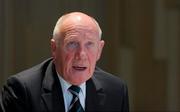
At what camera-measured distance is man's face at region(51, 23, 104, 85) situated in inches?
122

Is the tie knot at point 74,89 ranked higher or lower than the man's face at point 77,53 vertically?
lower

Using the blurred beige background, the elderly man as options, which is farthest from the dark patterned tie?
the blurred beige background

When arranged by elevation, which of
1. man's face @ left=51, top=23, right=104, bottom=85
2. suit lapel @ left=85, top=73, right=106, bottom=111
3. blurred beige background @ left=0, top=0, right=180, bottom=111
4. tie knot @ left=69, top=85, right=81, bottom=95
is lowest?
blurred beige background @ left=0, top=0, right=180, bottom=111

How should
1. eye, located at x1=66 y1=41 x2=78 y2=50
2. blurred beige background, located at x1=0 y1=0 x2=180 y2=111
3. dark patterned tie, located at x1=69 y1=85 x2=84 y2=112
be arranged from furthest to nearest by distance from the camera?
blurred beige background, located at x1=0 y1=0 x2=180 y2=111
dark patterned tie, located at x1=69 y1=85 x2=84 y2=112
eye, located at x1=66 y1=41 x2=78 y2=50

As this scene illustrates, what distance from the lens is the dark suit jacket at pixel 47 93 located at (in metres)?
3.13

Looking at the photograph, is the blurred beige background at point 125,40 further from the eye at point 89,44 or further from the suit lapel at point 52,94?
the eye at point 89,44

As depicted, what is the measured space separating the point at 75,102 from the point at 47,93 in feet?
0.46

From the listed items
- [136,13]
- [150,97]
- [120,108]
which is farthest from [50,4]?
[120,108]

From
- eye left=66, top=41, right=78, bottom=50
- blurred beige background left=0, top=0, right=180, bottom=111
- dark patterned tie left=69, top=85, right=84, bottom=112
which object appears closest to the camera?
eye left=66, top=41, right=78, bottom=50

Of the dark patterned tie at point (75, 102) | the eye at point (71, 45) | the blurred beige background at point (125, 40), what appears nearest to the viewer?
the eye at point (71, 45)

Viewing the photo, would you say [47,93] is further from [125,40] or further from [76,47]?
[125,40]

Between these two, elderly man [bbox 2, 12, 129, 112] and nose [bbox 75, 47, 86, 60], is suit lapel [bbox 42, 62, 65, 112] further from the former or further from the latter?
nose [bbox 75, 47, 86, 60]

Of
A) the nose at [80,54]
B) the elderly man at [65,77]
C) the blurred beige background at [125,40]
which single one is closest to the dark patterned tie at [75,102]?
the elderly man at [65,77]

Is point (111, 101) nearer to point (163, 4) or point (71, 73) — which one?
point (71, 73)
